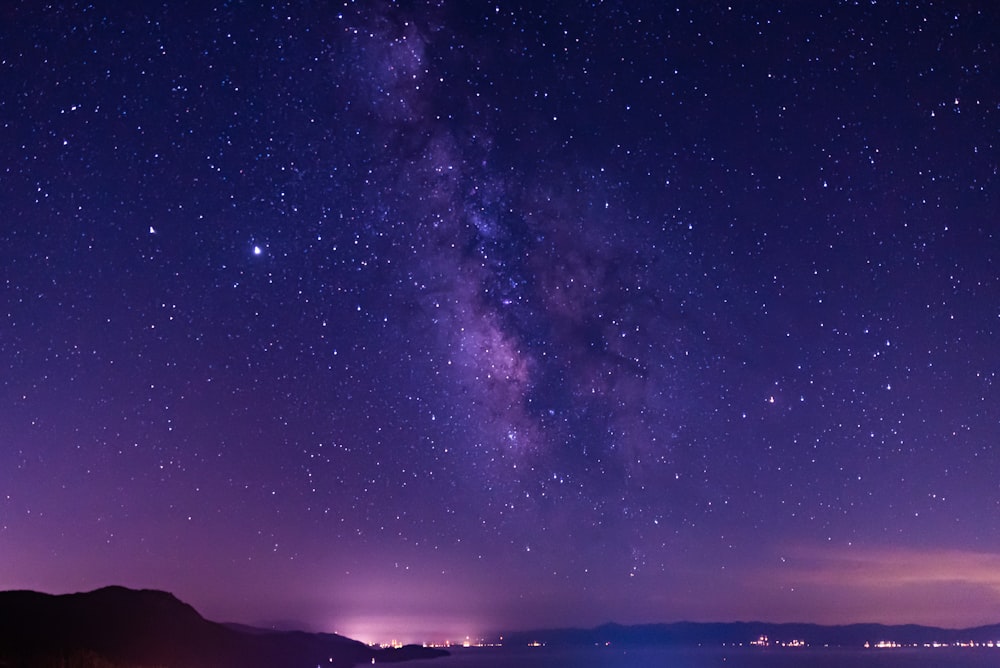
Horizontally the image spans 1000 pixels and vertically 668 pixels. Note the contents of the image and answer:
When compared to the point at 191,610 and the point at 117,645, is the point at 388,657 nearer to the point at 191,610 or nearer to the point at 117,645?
the point at 191,610

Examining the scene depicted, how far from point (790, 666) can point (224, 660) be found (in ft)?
304

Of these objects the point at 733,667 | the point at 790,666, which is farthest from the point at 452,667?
the point at 790,666

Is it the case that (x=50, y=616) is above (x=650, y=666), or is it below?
Answer: above

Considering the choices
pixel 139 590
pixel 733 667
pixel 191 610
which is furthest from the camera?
pixel 733 667

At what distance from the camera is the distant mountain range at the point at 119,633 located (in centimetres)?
4662

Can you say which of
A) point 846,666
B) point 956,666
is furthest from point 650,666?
point 956,666

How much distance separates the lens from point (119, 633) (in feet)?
202

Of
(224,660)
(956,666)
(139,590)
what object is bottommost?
(956,666)

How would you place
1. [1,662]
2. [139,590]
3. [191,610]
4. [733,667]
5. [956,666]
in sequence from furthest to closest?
[733,667] < [956,666] < [191,610] < [139,590] < [1,662]

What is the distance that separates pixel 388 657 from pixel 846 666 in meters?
101

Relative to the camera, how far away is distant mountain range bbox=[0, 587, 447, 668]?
4662 cm

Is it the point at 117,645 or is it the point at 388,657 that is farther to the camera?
the point at 388,657

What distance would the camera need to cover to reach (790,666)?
128 metres

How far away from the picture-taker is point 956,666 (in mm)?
125250
